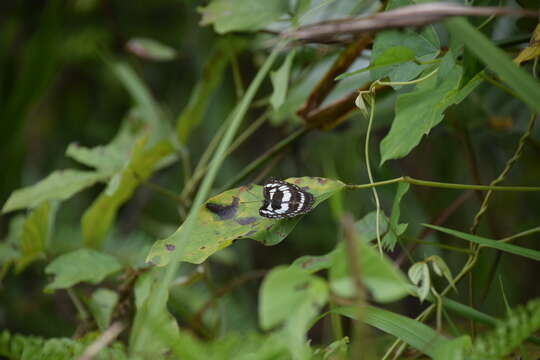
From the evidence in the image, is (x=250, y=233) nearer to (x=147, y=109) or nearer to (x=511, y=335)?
(x=511, y=335)

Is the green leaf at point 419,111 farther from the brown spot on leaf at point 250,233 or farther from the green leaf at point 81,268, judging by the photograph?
the green leaf at point 81,268

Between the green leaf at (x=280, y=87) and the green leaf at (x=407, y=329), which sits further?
the green leaf at (x=280, y=87)

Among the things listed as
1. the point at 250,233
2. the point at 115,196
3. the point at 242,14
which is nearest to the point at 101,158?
the point at 115,196

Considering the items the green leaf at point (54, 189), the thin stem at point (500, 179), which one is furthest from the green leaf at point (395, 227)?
the green leaf at point (54, 189)

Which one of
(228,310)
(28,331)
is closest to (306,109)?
(228,310)

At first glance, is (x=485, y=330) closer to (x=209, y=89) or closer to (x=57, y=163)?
(x=209, y=89)
